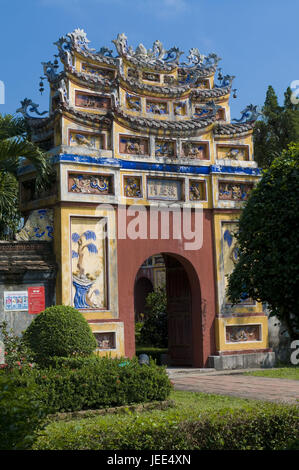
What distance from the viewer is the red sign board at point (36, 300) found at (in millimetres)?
14977

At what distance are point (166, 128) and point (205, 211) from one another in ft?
8.64

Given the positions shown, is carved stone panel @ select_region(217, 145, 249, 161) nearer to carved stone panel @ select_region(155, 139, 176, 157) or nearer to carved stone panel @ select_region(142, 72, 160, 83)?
carved stone panel @ select_region(155, 139, 176, 157)

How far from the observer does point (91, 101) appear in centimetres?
1700

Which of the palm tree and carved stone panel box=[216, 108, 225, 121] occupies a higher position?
carved stone panel box=[216, 108, 225, 121]

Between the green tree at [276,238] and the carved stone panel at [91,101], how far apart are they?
28.9 feet

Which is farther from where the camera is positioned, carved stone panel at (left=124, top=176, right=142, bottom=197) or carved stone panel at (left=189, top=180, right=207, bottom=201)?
carved stone panel at (left=189, top=180, right=207, bottom=201)

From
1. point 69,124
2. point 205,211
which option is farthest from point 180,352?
point 69,124

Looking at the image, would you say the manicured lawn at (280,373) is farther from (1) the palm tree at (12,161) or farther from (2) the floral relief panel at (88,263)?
(1) the palm tree at (12,161)

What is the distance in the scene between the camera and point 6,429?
18.1ft

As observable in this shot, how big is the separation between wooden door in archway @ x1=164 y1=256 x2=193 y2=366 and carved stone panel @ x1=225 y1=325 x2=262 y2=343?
3.88ft

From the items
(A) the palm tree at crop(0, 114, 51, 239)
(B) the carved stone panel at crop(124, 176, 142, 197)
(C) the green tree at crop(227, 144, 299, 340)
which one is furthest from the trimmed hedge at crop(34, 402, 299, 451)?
(B) the carved stone panel at crop(124, 176, 142, 197)

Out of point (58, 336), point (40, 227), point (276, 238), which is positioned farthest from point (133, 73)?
point (276, 238)

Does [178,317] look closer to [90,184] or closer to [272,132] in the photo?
[90,184]

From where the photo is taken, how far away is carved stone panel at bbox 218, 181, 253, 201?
1825 cm
